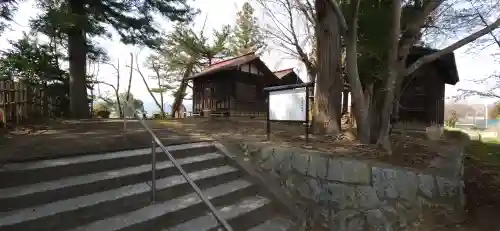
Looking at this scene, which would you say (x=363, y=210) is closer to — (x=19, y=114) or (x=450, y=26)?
(x=450, y=26)

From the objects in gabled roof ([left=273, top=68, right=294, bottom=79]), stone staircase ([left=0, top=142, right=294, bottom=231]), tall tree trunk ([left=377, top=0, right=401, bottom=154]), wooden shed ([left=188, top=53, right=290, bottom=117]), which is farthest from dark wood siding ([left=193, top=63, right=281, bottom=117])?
stone staircase ([left=0, top=142, right=294, bottom=231])

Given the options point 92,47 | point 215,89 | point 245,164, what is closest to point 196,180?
point 245,164

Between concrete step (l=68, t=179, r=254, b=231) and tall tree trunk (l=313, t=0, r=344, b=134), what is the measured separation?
324cm

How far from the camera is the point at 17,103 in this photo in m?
6.75

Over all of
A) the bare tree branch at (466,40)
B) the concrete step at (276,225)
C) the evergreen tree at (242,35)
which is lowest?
the concrete step at (276,225)

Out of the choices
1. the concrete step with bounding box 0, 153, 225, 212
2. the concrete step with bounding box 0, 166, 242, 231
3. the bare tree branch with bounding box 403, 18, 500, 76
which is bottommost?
the concrete step with bounding box 0, 166, 242, 231

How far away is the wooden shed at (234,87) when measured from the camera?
15414 mm

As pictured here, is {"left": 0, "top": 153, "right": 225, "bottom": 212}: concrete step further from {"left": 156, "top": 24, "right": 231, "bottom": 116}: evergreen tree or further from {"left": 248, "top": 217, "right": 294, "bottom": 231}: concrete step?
{"left": 156, "top": 24, "right": 231, "bottom": 116}: evergreen tree

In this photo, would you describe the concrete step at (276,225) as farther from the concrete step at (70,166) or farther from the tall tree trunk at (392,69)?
the tall tree trunk at (392,69)

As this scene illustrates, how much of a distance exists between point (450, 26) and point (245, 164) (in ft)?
14.9

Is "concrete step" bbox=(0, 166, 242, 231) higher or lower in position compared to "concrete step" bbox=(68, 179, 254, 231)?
higher

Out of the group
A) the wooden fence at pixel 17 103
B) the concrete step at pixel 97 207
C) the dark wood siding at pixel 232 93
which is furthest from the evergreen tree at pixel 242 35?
the concrete step at pixel 97 207

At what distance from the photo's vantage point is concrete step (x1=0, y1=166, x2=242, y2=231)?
224cm

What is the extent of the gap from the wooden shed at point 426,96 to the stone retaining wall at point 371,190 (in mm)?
7666
